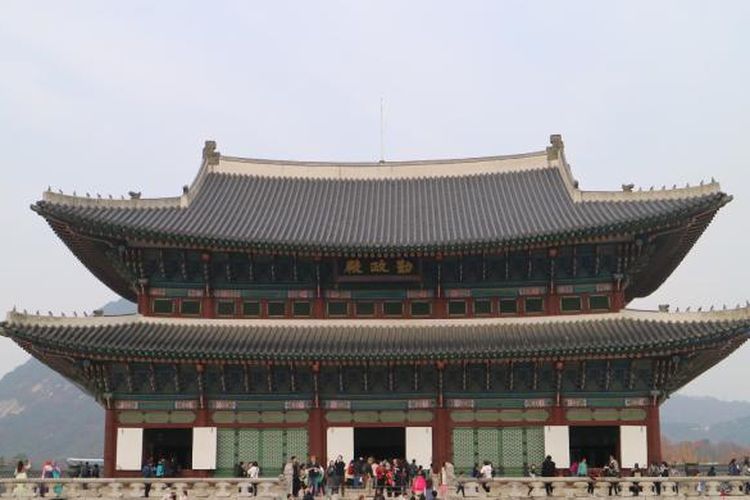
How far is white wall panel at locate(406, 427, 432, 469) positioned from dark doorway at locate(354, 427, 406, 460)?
183 inches

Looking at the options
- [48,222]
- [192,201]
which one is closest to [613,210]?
[192,201]

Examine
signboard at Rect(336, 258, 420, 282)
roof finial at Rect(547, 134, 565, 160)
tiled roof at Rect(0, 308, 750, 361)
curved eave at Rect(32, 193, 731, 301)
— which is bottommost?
tiled roof at Rect(0, 308, 750, 361)

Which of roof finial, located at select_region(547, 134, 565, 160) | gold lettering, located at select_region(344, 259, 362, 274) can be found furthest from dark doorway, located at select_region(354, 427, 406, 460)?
roof finial, located at select_region(547, 134, 565, 160)

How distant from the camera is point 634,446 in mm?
33500

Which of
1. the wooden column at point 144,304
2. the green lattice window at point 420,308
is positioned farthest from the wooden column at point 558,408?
the wooden column at point 144,304

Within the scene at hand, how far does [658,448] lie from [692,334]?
4878mm

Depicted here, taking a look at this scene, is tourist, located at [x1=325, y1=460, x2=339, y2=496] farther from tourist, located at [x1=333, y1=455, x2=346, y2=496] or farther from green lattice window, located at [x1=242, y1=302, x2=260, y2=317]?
green lattice window, located at [x1=242, y1=302, x2=260, y2=317]

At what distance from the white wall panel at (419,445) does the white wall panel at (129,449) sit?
1060 centimetres

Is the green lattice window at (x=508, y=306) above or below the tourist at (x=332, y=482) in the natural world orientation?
above

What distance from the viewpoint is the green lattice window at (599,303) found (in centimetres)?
3509

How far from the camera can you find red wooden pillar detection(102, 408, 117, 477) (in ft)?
110

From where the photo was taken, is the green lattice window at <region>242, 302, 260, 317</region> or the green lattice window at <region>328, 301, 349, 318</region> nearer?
the green lattice window at <region>242, 302, 260, 317</region>

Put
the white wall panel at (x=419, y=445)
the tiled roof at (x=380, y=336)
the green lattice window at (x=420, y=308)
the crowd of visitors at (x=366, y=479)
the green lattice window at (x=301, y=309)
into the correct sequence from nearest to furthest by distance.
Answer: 1. the crowd of visitors at (x=366, y=479)
2. the tiled roof at (x=380, y=336)
3. the white wall panel at (x=419, y=445)
4. the green lattice window at (x=301, y=309)
5. the green lattice window at (x=420, y=308)

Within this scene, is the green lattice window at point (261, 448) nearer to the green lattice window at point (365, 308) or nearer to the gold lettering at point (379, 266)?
the green lattice window at point (365, 308)
